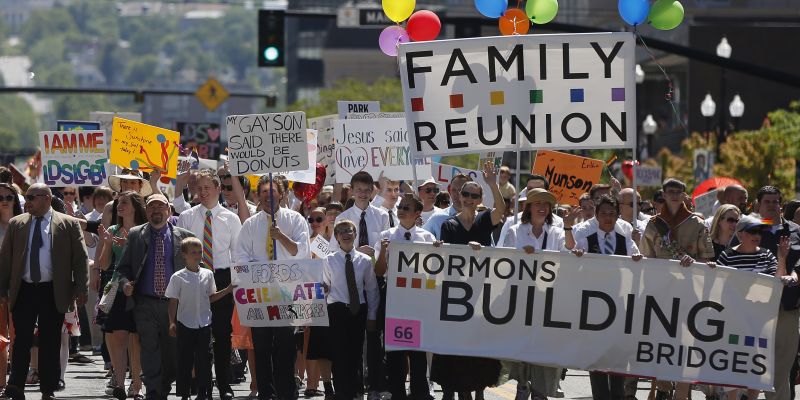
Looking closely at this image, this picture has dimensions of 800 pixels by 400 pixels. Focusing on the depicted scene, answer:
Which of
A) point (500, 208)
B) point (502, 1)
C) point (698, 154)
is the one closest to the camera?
point (500, 208)

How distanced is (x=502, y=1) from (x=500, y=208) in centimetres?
289

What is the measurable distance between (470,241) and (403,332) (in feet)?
3.06

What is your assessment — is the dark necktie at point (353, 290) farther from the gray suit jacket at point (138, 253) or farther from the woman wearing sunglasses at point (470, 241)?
the gray suit jacket at point (138, 253)

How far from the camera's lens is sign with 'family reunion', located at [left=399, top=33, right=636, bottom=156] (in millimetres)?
12992

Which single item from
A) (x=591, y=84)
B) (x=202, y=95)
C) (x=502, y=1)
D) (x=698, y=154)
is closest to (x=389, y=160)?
(x=502, y=1)

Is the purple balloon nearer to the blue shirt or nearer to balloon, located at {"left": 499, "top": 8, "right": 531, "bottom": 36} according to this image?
balloon, located at {"left": 499, "top": 8, "right": 531, "bottom": 36}

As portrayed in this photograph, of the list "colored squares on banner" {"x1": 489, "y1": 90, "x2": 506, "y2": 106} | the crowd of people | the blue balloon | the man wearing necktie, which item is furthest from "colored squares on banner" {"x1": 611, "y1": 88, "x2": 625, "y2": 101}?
the man wearing necktie

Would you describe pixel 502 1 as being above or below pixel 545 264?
above

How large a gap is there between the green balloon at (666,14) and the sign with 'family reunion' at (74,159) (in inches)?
283

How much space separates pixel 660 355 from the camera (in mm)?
12633

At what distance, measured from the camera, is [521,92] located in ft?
42.9

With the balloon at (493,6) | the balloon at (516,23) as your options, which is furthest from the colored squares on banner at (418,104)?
the balloon at (516,23)

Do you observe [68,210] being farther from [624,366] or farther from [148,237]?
[624,366]

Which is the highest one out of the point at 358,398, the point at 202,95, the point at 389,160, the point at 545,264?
the point at 202,95
